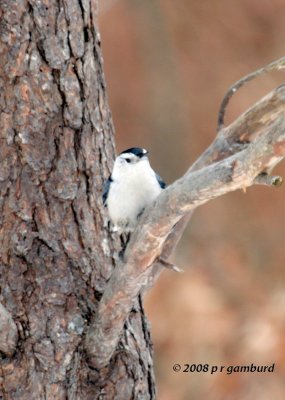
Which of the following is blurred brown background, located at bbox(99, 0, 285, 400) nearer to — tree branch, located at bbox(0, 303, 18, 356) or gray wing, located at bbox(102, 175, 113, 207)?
gray wing, located at bbox(102, 175, 113, 207)

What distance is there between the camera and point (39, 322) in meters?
1.86

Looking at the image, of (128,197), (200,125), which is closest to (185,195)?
(128,197)

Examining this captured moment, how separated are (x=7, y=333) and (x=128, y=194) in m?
0.41

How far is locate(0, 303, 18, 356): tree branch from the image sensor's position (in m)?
1.77

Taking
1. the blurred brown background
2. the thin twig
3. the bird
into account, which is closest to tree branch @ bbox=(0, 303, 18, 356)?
the bird

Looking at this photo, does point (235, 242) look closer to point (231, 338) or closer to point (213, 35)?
point (231, 338)

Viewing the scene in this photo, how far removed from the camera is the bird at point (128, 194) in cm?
193

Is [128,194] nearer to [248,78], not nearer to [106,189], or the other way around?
[106,189]

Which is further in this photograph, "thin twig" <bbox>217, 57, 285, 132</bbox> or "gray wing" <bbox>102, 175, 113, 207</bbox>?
"gray wing" <bbox>102, 175, 113, 207</bbox>

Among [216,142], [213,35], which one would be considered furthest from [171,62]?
[216,142]

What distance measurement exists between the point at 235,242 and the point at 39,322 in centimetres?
359

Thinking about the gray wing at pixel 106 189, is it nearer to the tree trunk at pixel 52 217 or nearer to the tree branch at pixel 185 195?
the tree trunk at pixel 52 217

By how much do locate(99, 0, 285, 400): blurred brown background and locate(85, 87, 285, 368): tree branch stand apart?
2768 mm

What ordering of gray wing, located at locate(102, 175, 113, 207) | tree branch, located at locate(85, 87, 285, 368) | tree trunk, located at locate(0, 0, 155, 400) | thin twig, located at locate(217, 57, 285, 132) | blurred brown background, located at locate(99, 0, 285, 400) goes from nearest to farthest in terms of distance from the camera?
tree branch, located at locate(85, 87, 285, 368), thin twig, located at locate(217, 57, 285, 132), tree trunk, located at locate(0, 0, 155, 400), gray wing, located at locate(102, 175, 113, 207), blurred brown background, located at locate(99, 0, 285, 400)
